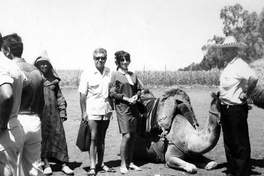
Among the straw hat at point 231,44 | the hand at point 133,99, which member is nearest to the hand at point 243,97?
the straw hat at point 231,44

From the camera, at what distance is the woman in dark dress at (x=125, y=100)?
21.2ft

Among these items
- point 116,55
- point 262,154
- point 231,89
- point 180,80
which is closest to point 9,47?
point 116,55

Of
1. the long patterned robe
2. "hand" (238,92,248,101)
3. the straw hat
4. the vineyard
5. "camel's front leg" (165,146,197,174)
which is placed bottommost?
the vineyard

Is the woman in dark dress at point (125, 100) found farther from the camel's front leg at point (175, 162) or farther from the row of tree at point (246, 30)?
the row of tree at point (246, 30)

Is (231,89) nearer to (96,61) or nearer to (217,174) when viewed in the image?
(217,174)

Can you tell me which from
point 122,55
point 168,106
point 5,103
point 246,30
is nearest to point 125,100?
point 122,55

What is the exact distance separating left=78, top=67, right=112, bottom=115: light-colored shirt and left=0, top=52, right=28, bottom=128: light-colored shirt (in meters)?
2.58

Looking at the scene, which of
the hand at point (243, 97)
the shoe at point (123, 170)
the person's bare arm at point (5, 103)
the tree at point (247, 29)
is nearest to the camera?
the person's bare arm at point (5, 103)

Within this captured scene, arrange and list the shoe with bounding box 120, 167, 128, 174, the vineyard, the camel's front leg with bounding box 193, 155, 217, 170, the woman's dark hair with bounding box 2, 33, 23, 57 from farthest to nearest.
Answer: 1. the vineyard
2. the camel's front leg with bounding box 193, 155, 217, 170
3. the shoe with bounding box 120, 167, 128, 174
4. the woman's dark hair with bounding box 2, 33, 23, 57

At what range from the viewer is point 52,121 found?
A: 674cm

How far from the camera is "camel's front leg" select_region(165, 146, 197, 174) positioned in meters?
6.35

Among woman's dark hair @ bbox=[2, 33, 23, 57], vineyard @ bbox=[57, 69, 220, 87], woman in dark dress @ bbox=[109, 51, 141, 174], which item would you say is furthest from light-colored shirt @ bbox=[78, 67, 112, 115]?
vineyard @ bbox=[57, 69, 220, 87]

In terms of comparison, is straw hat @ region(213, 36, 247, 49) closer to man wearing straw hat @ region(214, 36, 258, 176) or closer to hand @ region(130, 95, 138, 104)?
man wearing straw hat @ region(214, 36, 258, 176)

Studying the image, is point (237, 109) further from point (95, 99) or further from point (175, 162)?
point (95, 99)
